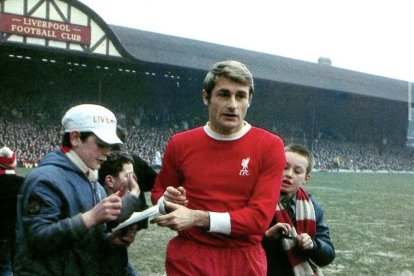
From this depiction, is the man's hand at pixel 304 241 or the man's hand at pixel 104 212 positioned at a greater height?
the man's hand at pixel 104 212

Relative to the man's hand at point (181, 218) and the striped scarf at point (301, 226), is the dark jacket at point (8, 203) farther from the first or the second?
the man's hand at point (181, 218)

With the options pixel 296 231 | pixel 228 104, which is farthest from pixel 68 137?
pixel 296 231

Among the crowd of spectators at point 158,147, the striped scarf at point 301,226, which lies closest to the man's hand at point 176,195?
the striped scarf at point 301,226

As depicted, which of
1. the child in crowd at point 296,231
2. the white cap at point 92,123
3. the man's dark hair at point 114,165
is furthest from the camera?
the man's dark hair at point 114,165

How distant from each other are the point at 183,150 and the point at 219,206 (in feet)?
1.02

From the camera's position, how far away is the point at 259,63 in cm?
4588

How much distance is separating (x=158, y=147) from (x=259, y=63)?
34.2 ft

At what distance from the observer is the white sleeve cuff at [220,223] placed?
273cm

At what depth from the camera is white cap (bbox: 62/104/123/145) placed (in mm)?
3062

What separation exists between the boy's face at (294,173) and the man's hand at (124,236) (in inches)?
32.5

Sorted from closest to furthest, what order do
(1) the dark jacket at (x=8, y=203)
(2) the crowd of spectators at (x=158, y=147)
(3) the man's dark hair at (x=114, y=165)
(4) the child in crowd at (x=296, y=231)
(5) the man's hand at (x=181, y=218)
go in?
(5) the man's hand at (x=181, y=218)
(4) the child in crowd at (x=296, y=231)
(3) the man's dark hair at (x=114, y=165)
(1) the dark jacket at (x=8, y=203)
(2) the crowd of spectators at (x=158, y=147)

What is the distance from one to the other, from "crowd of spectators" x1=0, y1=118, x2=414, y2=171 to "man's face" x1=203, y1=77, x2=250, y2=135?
96.6 feet

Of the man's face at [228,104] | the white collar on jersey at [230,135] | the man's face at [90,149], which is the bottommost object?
the man's face at [90,149]

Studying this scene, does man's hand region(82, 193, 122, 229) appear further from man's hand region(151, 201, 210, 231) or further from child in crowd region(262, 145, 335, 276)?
child in crowd region(262, 145, 335, 276)
